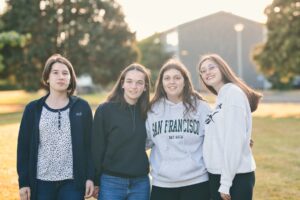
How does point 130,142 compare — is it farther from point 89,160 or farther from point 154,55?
point 154,55

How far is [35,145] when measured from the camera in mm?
4055

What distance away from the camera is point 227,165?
379 cm

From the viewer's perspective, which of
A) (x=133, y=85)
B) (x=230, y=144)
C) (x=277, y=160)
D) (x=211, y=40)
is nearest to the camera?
(x=230, y=144)

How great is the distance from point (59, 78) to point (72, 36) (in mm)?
29718

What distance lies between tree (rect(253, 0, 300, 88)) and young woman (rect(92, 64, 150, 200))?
19.2 metres

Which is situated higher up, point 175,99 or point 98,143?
point 175,99

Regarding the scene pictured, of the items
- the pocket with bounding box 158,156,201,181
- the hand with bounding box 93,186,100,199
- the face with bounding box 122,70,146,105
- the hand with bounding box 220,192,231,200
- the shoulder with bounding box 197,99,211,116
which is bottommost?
the hand with bounding box 93,186,100,199

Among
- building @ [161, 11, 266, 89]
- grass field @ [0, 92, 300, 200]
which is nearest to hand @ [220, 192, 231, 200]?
grass field @ [0, 92, 300, 200]

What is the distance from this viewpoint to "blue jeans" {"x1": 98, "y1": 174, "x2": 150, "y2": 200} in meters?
4.15

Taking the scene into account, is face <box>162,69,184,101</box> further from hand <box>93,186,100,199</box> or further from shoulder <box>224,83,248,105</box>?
hand <box>93,186,100,199</box>

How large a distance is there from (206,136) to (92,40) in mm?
29900

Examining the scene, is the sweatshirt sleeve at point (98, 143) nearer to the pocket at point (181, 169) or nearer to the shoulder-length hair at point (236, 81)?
the pocket at point (181, 169)

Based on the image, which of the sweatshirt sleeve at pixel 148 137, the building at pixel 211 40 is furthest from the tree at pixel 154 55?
the sweatshirt sleeve at pixel 148 137

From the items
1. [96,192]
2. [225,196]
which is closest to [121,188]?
[96,192]
